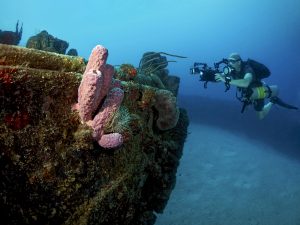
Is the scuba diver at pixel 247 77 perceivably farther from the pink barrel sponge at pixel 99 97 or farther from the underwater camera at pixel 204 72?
the pink barrel sponge at pixel 99 97

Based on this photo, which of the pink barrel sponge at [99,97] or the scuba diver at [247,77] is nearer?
the pink barrel sponge at [99,97]

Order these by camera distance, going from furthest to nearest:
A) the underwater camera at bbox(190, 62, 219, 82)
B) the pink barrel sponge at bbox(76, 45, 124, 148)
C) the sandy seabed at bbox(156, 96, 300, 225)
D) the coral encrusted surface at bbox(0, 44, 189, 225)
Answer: the sandy seabed at bbox(156, 96, 300, 225) < the underwater camera at bbox(190, 62, 219, 82) < the pink barrel sponge at bbox(76, 45, 124, 148) < the coral encrusted surface at bbox(0, 44, 189, 225)

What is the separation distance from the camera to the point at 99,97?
2205 millimetres

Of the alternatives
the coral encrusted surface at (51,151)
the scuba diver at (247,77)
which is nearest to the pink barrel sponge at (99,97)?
the coral encrusted surface at (51,151)

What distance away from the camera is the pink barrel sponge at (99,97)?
2068 millimetres

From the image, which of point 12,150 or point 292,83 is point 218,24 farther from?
point 12,150

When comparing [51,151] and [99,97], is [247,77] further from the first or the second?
[51,151]

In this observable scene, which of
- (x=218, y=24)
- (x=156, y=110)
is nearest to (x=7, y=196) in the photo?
(x=156, y=110)

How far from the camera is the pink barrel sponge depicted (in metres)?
2.07

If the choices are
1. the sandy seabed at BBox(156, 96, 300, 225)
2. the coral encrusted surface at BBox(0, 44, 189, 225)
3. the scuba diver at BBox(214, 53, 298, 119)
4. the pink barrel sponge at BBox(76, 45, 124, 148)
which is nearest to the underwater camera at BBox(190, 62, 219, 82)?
the scuba diver at BBox(214, 53, 298, 119)

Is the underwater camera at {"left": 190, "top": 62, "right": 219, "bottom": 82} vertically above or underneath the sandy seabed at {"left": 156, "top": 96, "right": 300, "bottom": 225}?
above

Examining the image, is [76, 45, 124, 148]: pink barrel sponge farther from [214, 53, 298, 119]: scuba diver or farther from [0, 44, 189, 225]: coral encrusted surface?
[214, 53, 298, 119]: scuba diver

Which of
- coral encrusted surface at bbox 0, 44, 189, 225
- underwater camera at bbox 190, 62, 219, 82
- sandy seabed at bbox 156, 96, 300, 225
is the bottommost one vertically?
sandy seabed at bbox 156, 96, 300, 225

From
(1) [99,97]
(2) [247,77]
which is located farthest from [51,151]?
(2) [247,77]
